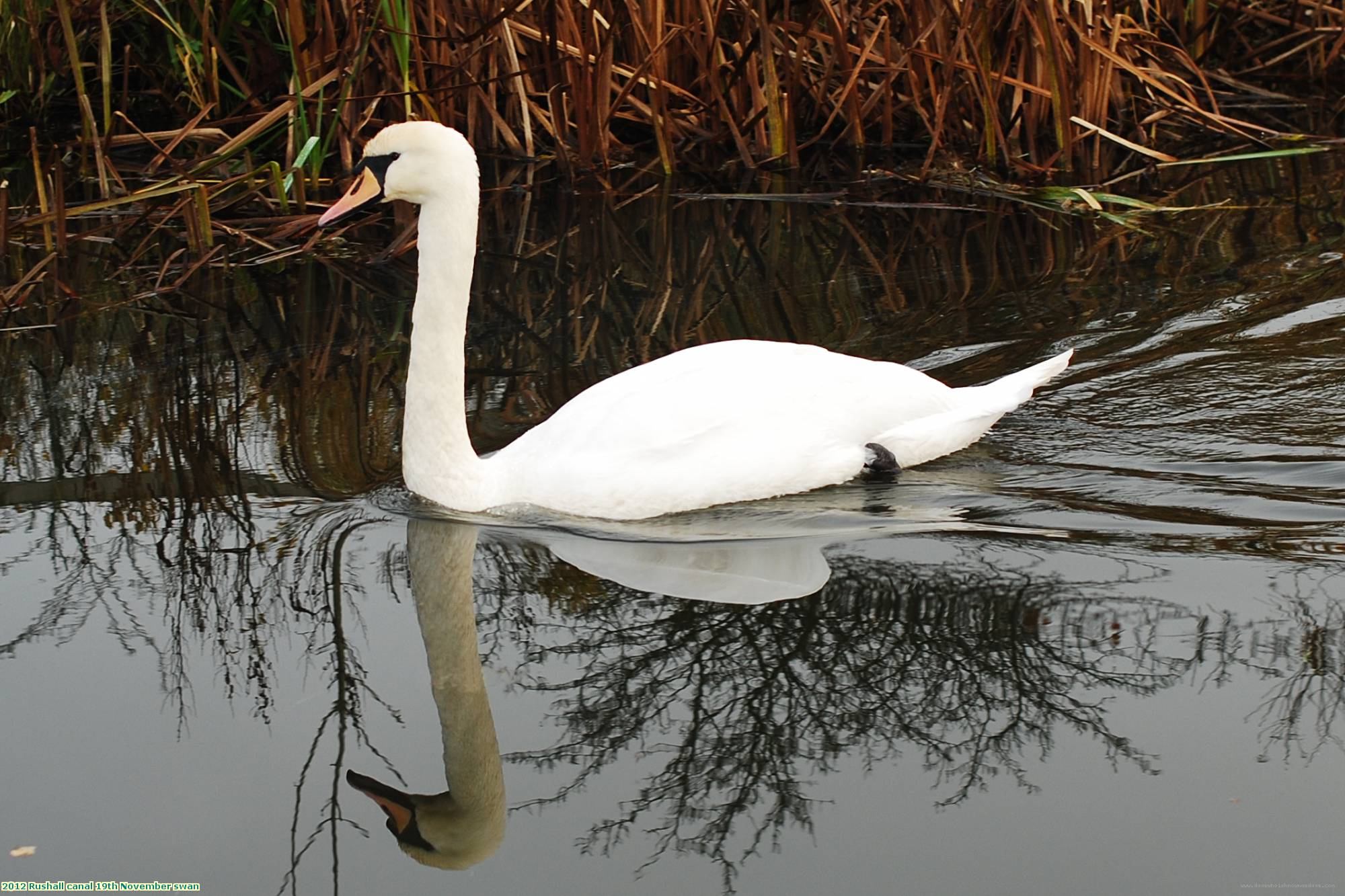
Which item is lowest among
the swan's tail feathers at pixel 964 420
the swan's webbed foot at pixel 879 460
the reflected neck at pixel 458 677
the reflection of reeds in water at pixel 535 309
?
the reflected neck at pixel 458 677

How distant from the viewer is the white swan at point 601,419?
17.2 feet

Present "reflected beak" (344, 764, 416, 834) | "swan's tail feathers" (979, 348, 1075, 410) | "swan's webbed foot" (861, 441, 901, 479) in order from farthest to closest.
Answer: "swan's tail feathers" (979, 348, 1075, 410) → "swan's webbed foot" (861, 441, 901, 479) → "reflected beak" (344, 764, 416, 834)

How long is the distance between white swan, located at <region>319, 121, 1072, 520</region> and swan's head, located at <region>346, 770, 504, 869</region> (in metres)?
1.67

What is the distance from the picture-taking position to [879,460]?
18.7 feet

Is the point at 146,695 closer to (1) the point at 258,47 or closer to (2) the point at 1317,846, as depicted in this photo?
(2) the point at 1317,846

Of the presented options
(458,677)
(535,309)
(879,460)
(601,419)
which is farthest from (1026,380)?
(535,309)

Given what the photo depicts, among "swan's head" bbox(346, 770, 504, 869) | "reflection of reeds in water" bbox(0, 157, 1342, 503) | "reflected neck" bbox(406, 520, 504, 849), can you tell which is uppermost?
"reflection of reeds in water" bbox(0, 157, 1342, 503)

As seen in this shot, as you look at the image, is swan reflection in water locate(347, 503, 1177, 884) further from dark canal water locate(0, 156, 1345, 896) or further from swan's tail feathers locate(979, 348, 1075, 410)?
swan's tail feathers locate(979, 348, 1075, 410)

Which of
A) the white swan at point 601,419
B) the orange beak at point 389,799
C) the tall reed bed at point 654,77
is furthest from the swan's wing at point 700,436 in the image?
the tall reed bed at point 654,77

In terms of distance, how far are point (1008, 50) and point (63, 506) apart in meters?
5.97

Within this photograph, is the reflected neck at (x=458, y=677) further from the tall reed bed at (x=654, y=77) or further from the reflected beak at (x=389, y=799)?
the tall reed bed at (x=654, y=77)

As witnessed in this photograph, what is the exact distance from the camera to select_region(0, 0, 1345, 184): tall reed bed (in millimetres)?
9188

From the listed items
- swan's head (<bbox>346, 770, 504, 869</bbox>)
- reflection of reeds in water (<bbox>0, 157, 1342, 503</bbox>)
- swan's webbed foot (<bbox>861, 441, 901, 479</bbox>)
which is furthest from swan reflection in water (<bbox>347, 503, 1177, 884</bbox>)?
reflection of reeds in water (<bbox>0, 157, 1342, 503</bbox>)

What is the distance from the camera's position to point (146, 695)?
166 inches
